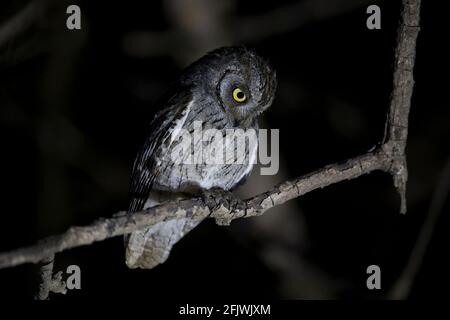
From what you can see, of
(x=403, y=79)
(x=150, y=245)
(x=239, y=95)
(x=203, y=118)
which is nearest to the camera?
(x=403, y=79)

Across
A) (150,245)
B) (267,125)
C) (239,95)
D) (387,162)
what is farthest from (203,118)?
(267,125)

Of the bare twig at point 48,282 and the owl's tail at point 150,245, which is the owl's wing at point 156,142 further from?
the bare twig at point 48,282

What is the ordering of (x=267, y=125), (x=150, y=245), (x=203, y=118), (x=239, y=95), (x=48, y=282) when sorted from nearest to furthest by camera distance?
(x=48, y=282) < (x=203, y=118) < (x=239, y=95) < (x=150, y=245) < (x=267, y=125)

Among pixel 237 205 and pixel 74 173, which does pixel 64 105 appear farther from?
pixel 237 205

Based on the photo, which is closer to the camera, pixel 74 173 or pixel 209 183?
pixel 209 183

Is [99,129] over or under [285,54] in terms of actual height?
under

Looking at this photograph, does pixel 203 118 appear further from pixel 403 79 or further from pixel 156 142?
pixel 403 79

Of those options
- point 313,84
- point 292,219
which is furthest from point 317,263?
point 313,84

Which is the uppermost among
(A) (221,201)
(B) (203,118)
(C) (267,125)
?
(C) (267,125)
